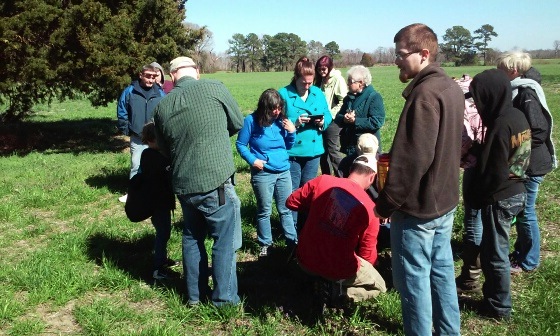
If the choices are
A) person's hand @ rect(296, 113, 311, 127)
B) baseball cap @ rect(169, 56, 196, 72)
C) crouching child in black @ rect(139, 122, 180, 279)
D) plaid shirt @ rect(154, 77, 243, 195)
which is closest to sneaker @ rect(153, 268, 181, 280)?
crouching child in black @ rect(139, 122, 180, 279)

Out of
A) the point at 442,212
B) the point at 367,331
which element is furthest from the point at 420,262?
the point at 367,331

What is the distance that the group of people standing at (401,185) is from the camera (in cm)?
274

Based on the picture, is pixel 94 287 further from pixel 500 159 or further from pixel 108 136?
pixel 108 136

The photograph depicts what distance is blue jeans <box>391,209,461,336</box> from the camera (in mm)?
2859

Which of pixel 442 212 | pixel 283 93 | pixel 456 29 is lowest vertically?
pixel 442 212

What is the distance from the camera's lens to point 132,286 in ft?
14.1

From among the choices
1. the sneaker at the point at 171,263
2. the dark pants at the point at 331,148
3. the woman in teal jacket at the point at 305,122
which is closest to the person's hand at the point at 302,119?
the woman in teal jacket at the point at 305,122

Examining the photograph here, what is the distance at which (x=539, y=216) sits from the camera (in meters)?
6.08

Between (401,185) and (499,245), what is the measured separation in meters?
1.34

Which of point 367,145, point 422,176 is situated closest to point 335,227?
point 422,176

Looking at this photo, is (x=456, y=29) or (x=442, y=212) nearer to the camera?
(x=442, y=212)

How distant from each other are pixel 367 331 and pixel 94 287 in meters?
2.46

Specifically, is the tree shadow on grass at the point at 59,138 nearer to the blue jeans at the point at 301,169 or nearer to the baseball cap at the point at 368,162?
the blue jeans at the point at 301,169

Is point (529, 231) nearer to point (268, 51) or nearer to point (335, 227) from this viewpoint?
point (335, 227)
